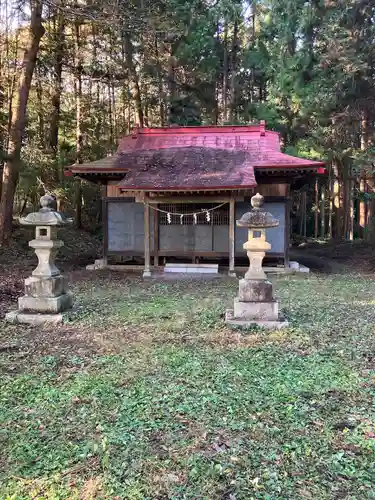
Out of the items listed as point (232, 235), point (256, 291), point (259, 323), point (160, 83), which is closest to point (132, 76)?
point (160, 83)

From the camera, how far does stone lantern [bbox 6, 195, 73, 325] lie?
5945 mm

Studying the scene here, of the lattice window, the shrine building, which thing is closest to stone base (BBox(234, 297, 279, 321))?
the shrine building

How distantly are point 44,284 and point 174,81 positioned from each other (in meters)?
13.6

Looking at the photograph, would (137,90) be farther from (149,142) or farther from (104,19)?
(104,19)

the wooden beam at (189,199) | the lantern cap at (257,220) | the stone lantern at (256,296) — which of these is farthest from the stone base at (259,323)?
the wooden beam at (189,199)

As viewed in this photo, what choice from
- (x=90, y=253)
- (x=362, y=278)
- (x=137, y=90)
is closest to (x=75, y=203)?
(x=90, y=253)

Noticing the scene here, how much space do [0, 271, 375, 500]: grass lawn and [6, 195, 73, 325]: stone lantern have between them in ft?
1.12

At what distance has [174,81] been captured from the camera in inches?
685

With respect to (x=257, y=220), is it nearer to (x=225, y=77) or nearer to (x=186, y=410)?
(x=186, y=410)

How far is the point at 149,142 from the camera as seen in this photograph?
12.8m

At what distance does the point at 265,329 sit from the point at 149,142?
8.82 metres

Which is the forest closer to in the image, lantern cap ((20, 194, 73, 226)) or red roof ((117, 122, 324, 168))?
red roof ((117, 122, 324, 168))

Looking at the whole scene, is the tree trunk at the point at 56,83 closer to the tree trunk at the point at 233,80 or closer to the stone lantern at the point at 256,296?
the tree trunk at the point at 233,80

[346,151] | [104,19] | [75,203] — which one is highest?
[104,19]
